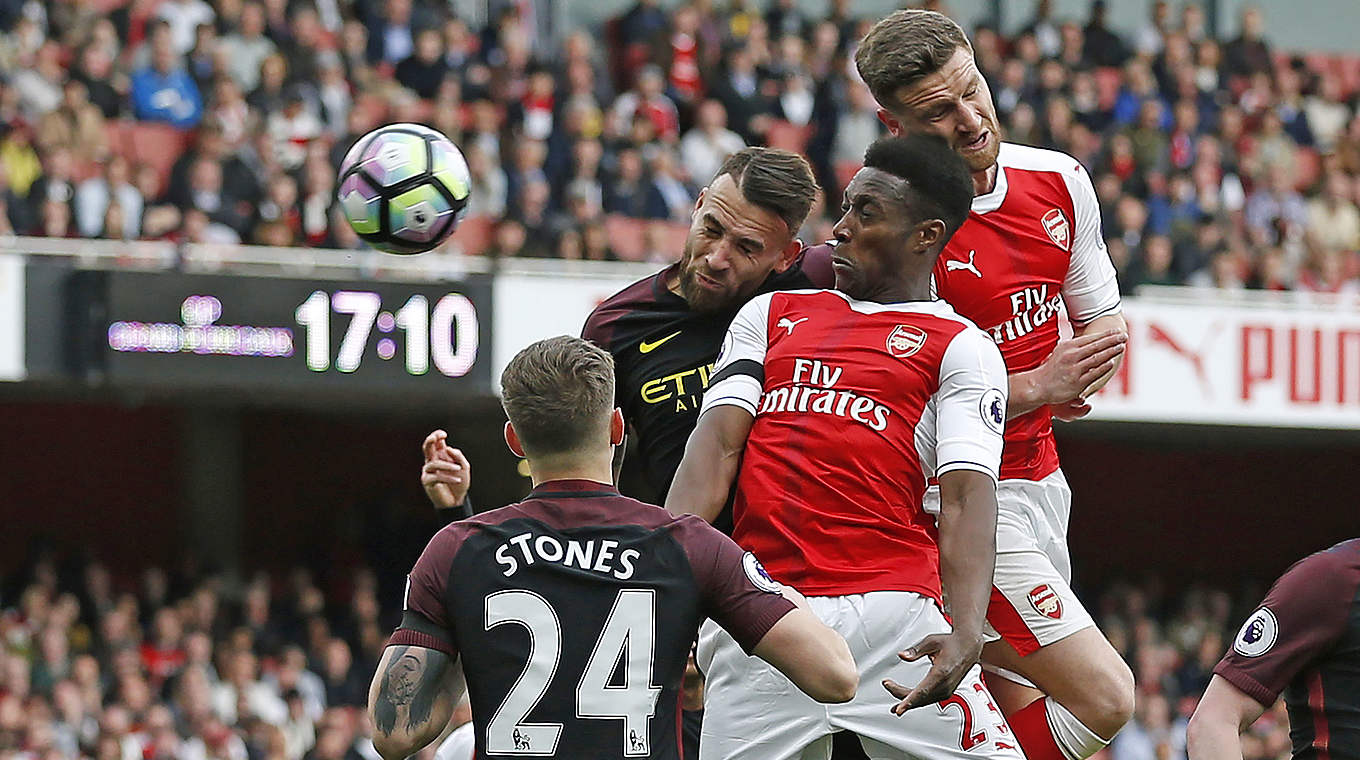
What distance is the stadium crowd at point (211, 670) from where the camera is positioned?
13750 mm

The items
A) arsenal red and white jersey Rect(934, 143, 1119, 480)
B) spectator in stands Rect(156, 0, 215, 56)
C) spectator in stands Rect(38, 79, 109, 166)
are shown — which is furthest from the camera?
spectator in stands Rect(156, 0, 215, 56)

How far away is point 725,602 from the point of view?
418 centimetres

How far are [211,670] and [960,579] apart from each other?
449 inches

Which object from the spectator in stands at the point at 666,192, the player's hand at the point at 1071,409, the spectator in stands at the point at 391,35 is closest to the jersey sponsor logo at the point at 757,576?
the player's hand at the point at 1071,409

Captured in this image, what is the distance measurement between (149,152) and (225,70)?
2.81 feet

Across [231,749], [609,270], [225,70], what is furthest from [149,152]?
[231,749]

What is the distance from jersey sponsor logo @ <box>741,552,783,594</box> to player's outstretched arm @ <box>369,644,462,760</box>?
63cm

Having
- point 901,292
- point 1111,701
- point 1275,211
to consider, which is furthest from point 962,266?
point 1275,211

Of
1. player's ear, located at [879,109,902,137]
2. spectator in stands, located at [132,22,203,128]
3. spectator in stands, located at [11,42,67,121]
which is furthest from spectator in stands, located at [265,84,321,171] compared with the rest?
player's ear, located at [879,109,902,137]

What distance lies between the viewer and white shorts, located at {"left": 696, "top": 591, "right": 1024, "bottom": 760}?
15.1 feet

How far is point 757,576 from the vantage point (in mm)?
4215

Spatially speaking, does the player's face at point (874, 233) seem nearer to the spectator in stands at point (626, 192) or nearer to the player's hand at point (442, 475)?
the player's hand at point (442, 475)

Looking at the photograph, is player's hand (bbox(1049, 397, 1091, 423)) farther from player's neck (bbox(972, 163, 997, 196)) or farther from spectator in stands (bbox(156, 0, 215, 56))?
spectator in stands (bbox(156, 0, 215, 56))

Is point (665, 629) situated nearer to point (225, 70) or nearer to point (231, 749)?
point (231, 749)
